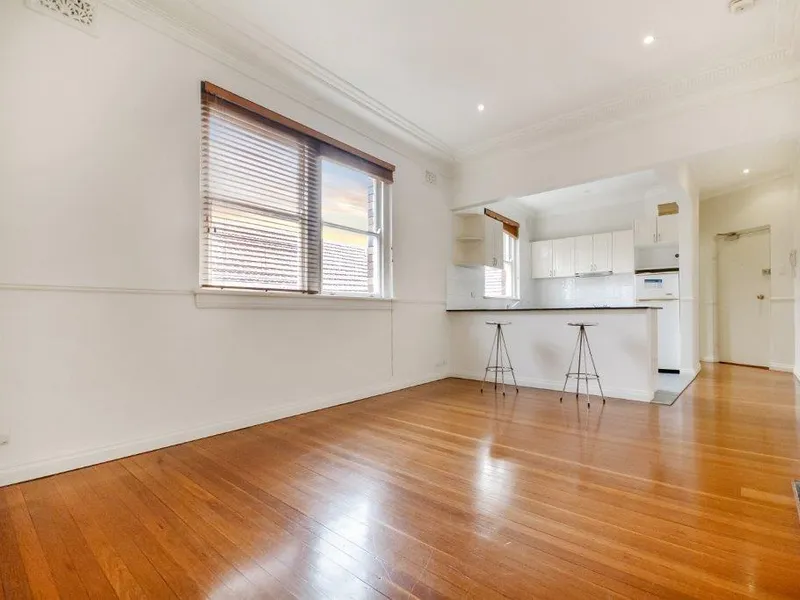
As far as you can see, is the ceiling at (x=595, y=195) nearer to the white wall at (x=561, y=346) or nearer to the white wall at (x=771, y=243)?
the white wall at (x=771, y=243)

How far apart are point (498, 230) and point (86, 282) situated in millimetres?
5073

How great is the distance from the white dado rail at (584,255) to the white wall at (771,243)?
149 cm

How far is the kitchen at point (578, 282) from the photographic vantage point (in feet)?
13.2

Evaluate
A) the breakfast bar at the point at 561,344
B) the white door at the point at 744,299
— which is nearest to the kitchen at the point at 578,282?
the breakfast bar at the point at 561,344

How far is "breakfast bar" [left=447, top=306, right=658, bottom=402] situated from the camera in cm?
385

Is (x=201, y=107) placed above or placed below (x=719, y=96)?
below

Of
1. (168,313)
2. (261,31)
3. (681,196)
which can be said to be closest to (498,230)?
(681,196)

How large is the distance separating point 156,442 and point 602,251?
6.99m

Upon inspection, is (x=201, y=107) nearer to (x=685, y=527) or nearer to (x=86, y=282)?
(x=86, y=282)

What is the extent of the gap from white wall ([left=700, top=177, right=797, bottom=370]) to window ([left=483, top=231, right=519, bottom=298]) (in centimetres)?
318

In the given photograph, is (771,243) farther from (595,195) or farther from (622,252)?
(595,195)

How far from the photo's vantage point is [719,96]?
3465 mm

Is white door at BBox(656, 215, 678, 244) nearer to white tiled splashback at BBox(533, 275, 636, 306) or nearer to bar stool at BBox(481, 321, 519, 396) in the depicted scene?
white tiled splashback at BBox(533, 275, 636, 306)

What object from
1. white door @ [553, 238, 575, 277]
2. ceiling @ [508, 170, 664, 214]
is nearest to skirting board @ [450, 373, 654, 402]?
ceiling @ [508, 170, 664, 214]
